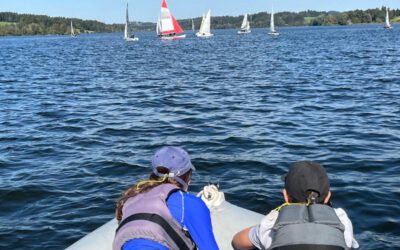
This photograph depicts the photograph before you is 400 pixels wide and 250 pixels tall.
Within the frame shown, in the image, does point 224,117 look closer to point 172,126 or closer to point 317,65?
point 172,126

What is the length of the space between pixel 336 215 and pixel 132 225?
5.26 feet

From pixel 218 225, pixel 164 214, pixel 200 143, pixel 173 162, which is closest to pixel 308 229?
pixel 164 214

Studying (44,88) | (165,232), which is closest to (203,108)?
(44,88)

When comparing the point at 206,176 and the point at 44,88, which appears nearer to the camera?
the point at 206,176

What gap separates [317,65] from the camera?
112 ft

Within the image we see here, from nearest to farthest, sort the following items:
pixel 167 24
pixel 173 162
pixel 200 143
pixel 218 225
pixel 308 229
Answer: pixel 308 229 → pixel 173 162 → pixel 218 225 → pixel 200 143 → pixel 167 24

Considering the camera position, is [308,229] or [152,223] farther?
[152,223]

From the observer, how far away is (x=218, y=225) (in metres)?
5.61

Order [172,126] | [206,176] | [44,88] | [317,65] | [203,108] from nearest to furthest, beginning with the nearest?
[206,176]
[172,126]
[203,108]
[44,88]
[317,65]

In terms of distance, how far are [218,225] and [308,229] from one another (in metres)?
2.35

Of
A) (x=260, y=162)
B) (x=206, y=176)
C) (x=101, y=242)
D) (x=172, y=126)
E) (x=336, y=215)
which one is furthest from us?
(x=172, y=126)

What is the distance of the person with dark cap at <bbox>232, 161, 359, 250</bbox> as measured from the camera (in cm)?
336

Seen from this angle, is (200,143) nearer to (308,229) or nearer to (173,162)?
(173,162)

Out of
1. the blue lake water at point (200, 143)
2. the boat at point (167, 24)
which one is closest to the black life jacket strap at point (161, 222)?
the blue lake water at point (200, 143)
